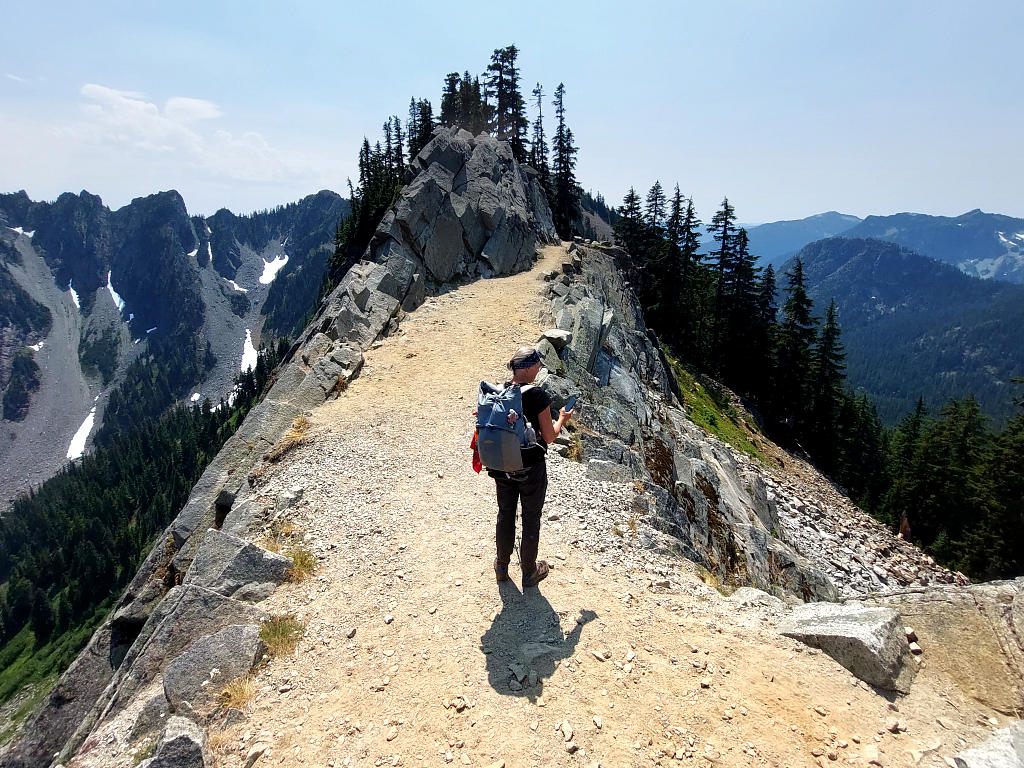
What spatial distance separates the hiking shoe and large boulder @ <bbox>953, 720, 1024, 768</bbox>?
17.4ft

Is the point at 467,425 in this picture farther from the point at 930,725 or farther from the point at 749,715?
the point at 930,725

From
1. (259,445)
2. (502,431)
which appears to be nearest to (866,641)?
(502,431)

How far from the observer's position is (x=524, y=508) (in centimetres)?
785

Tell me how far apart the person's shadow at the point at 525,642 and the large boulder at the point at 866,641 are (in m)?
3.13

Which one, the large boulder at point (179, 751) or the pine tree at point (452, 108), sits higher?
Answer: the pine tree at point (452, 108)

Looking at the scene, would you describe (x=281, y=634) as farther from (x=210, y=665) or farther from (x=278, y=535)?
(x=278, y=535)

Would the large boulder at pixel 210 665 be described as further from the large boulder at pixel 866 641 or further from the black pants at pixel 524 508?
the large boulder at pixel 866 641

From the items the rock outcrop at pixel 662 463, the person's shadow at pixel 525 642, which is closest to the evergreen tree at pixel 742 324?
the rock outcrop at pixel 662 463

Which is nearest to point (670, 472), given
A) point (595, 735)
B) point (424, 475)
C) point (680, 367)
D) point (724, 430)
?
point (424, 475)

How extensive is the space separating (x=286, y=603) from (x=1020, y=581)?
39.0ft

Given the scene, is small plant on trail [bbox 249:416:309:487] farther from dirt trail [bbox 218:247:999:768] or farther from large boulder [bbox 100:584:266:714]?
large boulder [bbox 100:584:266:714]

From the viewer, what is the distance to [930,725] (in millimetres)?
5926

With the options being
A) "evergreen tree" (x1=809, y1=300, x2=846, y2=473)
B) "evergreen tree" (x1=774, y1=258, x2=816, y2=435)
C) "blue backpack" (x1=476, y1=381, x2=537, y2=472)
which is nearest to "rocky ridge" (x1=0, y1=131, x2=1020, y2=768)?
"blue backpack" (x1=476, y1=381, x2=537, y2=472)

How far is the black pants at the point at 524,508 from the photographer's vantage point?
25.1 feet
